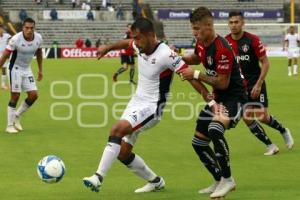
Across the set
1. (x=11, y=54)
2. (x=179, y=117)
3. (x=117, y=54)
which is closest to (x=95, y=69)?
(x=117, y=54)

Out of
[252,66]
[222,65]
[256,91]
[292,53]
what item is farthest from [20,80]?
[292,53]

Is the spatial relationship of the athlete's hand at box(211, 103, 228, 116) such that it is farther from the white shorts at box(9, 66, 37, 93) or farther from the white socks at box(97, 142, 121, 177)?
the white shorts at box(9, 66, 37, 93)

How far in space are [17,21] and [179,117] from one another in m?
41.5

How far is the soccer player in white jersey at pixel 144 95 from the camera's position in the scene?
28.5 feet

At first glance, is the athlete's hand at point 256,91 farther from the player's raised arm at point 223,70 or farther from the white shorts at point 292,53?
the white shorts at point 292,53

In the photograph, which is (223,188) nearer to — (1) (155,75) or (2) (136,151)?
(1) (155,75)

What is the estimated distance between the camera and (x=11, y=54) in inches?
608

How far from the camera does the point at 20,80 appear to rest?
15.4 meters

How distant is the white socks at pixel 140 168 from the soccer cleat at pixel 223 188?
37.4 inches

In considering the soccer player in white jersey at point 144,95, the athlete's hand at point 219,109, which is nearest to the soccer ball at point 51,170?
the soccer player in white jersey at point 144,95

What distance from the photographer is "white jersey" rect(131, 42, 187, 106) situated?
8.85 meters

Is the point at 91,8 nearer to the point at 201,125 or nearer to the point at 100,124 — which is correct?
the point at 100,124

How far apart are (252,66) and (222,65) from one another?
3615 mm

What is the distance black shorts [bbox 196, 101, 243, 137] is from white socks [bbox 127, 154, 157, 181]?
33.1 inches
